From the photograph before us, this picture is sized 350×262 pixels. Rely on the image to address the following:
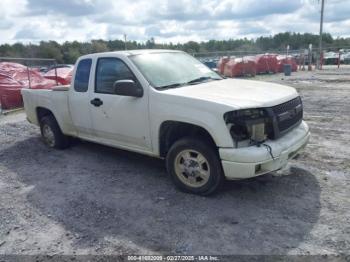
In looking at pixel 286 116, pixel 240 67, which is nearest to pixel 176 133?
pixel 286 116

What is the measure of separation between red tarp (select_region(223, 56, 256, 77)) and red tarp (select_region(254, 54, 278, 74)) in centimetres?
115

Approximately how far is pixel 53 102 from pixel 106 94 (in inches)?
66.8

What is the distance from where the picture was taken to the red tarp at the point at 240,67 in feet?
82.4

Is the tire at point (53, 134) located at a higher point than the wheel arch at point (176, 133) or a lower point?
lower

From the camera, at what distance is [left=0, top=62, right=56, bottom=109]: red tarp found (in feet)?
40.5

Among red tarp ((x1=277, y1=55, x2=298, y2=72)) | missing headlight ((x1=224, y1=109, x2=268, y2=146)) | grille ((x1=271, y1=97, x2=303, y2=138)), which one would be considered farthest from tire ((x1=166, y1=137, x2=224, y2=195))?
red tarp ((x1=277, y1=55, x2=298, y2=72))

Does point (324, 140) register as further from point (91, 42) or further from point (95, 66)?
point (91, 42)

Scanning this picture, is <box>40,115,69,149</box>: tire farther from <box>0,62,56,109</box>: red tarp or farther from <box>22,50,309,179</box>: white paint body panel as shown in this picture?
<box>0,62,56,109</box>: red tarp

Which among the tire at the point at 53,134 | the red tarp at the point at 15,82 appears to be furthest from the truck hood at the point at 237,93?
the red tarp at the point at 15,82

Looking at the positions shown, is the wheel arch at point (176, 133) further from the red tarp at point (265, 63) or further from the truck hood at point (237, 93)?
the red tarp at point (265, 63)

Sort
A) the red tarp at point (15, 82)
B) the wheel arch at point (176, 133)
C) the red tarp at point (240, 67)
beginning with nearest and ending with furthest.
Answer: the wheel arch at point (176, 133)
the red tarp at point (15, 82)
the red tarp at point (240, 67)

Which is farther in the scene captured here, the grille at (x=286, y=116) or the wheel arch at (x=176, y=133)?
the wheel arch at (x=176, y=133)

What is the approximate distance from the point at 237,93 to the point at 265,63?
2457cm

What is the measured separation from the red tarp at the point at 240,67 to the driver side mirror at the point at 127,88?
69.5 ft
